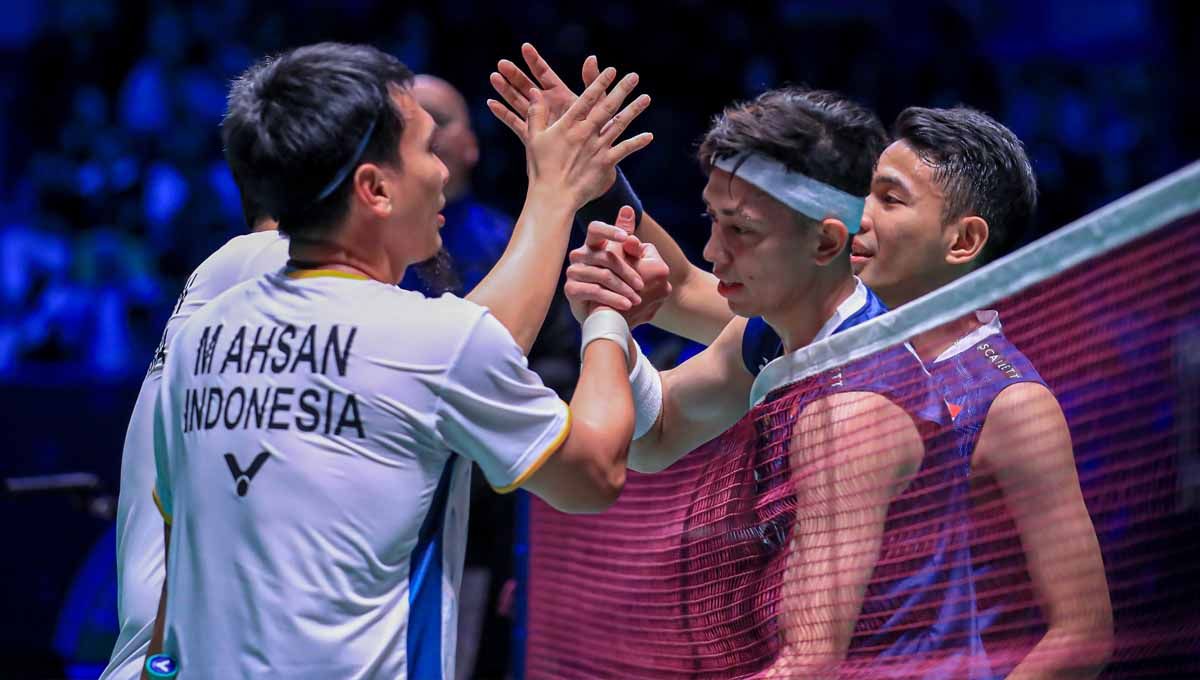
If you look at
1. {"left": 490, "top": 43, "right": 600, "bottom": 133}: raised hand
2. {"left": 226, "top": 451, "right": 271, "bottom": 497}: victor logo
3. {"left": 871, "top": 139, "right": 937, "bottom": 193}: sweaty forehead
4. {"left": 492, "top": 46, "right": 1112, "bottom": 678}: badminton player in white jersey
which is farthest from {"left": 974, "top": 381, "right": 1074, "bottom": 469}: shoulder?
{"left": 226, "top": 451, "right": 271, "bottom": 497}: victor logo

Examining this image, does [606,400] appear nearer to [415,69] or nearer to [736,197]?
[736,197]

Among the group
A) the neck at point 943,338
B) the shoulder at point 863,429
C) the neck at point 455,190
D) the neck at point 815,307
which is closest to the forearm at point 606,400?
the shoulder at point 863,429

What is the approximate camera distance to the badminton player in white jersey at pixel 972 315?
6.74 ft

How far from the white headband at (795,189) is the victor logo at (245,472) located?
903 mm

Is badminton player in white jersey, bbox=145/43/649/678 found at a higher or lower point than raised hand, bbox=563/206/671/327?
lower

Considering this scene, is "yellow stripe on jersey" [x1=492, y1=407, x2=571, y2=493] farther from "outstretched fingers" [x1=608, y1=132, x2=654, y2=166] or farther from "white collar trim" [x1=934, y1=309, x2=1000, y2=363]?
Result: "white collar trim" [x1=934, y1=309, x2=1000, y2=363]

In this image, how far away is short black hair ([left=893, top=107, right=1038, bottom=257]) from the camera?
2.62m

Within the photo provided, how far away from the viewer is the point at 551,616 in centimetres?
345

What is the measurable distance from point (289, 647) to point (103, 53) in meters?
6.89

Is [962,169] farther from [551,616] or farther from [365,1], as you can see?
[365,1]

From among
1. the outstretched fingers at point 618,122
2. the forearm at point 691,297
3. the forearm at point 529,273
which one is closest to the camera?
the forearm at point 529,273

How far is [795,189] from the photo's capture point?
2.29 metres

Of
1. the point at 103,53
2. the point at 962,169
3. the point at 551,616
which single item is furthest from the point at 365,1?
the point at 962,169

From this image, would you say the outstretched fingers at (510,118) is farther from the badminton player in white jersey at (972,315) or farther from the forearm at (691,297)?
the forearm at (691,297)
